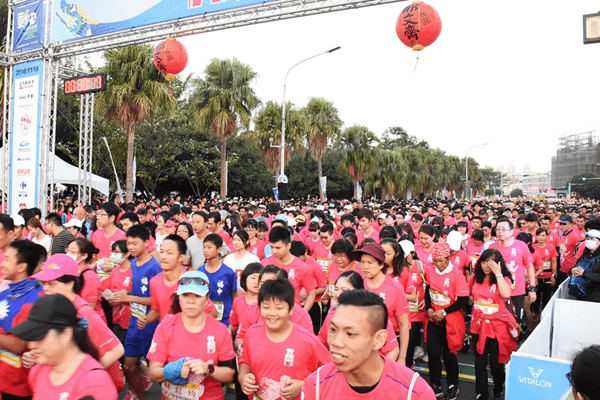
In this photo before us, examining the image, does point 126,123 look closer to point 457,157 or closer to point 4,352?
point 4,352

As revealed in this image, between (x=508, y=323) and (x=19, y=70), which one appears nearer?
(x=508, y=323)

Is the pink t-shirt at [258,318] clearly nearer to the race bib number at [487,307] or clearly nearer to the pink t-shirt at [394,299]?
the pink t-shirt at [394,299]

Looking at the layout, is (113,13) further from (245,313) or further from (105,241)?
(245,313)

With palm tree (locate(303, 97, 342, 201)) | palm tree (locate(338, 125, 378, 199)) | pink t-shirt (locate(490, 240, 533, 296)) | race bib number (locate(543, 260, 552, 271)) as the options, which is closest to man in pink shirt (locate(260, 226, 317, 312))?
pink t-shirt (locate(490, 240, 533, 296))

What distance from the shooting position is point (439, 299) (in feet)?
16.2

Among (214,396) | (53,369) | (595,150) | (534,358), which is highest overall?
(595,150)

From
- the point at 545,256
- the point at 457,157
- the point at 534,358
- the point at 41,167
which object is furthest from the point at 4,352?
the point at 457,157

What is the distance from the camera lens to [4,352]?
123 inches

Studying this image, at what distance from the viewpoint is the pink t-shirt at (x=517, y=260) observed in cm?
601

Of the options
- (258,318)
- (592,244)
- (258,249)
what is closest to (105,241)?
(258,249)

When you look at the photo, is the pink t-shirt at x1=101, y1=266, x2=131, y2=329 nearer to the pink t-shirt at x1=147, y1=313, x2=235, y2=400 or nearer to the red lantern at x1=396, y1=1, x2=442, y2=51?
the pink t-shirt at x1=147, y1=313, x2=235, y2=400

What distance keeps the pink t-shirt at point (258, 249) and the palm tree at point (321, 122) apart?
20.8 m

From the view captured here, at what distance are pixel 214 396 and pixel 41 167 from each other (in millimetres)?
11027

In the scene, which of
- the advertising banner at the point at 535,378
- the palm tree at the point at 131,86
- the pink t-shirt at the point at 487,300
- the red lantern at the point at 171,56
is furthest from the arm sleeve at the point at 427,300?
the palm tree at the point at 131,86
